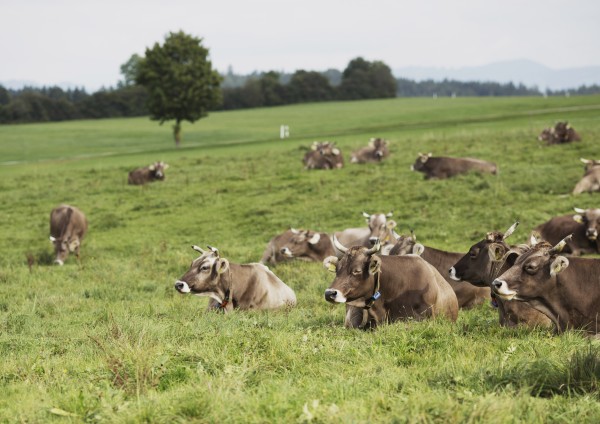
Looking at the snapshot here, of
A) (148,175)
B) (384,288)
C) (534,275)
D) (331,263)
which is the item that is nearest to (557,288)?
(534,275)

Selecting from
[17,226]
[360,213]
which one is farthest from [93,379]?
[17,226]

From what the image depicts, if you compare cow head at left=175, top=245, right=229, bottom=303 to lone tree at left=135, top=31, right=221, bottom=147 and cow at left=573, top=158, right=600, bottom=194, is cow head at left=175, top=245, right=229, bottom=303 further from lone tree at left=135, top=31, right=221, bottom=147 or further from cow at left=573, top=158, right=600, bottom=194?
lone tree at left=135, top=31, right=221, bottom=147

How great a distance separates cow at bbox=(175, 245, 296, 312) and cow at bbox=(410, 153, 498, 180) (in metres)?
16.8

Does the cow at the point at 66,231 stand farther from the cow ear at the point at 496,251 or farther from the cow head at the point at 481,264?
the cow ear at the point at 496,251

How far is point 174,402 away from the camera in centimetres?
704

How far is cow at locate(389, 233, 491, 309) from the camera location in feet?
47.3

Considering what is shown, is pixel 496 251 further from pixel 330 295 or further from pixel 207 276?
pixel 207 276

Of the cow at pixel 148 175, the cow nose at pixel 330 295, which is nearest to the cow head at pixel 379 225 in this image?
the cow nose at pixel 330 295

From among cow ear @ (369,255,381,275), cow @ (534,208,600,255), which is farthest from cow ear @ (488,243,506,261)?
cow @ (534,208,600,255)

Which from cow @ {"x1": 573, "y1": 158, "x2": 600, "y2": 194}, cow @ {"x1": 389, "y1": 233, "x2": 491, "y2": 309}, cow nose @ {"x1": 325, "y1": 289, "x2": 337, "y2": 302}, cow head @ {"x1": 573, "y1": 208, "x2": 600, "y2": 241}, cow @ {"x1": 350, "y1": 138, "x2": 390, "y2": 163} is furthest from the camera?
cow @ {"x1": 350, "y1": 138, "x2": 390, "y2": 163}

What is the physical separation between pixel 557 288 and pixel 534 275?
1.33 ft

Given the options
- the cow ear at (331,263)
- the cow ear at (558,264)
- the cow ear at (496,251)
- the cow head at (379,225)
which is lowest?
the cow head at (379,225)

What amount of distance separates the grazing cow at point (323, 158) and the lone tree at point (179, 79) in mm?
32900

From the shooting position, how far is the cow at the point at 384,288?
37.6 feet
